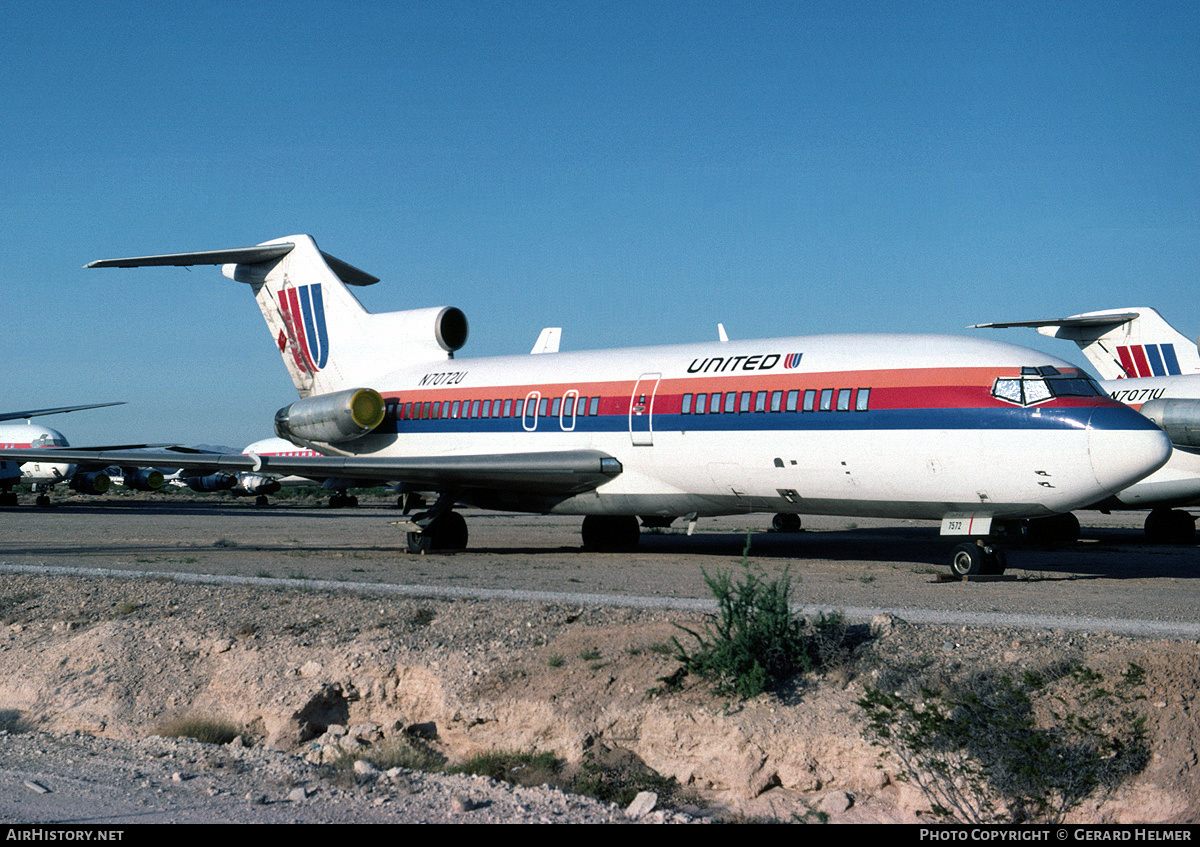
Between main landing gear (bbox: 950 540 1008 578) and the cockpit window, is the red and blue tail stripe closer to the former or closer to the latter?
the cockpit window

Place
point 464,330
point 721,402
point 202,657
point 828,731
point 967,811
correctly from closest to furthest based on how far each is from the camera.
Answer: point 967,811, point 828,731, point 202,657, point 721,402, point 464,330

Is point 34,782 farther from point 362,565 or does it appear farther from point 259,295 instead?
point 259,295

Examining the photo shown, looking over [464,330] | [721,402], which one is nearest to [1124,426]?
[721,402]

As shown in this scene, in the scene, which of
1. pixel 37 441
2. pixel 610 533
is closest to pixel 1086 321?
pixel 610 533

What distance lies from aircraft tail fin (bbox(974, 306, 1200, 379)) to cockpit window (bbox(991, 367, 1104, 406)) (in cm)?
1616

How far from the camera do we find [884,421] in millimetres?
16531

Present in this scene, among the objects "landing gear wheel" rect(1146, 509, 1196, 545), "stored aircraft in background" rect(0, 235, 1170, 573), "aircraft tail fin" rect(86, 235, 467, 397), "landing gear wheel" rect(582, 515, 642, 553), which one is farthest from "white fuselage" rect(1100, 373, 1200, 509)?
"aircraft tail fin" rect(86, 235, 467, 397)

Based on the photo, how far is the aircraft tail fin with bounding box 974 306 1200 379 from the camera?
29.5 meters

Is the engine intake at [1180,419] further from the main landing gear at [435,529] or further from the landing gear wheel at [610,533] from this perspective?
the main landing gear at [435,529]

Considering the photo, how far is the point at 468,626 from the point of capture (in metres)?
11.1

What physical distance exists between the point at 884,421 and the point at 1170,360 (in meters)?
17.5
